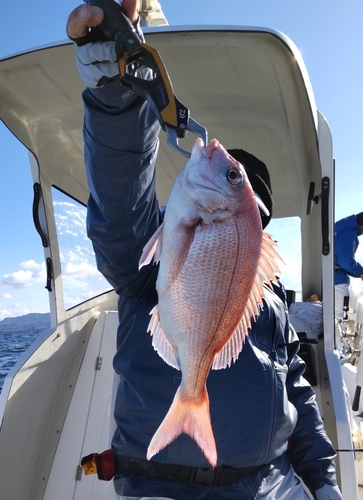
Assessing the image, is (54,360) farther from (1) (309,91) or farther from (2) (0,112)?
(1) (309,91)

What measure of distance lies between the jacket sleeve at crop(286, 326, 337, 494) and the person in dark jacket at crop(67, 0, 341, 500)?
0.17 m

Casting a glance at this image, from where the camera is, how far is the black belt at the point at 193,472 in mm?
1433

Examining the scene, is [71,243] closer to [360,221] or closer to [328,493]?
[328,493]

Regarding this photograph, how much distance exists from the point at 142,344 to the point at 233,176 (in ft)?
2.45

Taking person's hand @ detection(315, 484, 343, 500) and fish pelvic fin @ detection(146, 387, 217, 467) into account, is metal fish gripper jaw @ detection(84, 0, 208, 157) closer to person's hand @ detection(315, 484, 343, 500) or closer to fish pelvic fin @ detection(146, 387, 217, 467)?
fish pelvic fin @ detection(146, 387, 217, 467)

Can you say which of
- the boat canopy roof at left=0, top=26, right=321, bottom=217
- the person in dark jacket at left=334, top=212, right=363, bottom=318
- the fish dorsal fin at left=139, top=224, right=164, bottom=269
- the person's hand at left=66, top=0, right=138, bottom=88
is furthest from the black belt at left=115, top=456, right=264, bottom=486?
the person in dark jacket at left=334, top=212, right=363, bottom=318

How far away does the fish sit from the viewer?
1117 mm

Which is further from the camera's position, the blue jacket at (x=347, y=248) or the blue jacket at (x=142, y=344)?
the blue jacket at (x=347, y=248)

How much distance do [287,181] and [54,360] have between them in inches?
94.0

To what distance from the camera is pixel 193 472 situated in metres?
1.44

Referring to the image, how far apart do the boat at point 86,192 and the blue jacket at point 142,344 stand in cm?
77

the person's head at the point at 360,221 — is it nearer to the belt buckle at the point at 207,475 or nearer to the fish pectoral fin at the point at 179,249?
the belt buckle at the point at 207,475

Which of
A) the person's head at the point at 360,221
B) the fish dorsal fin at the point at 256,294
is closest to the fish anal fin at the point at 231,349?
the fish dorsal fin at the point at 256,294

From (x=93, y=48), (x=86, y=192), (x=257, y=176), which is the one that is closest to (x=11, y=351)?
(x=86, y=192)
